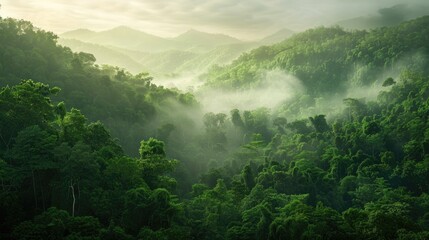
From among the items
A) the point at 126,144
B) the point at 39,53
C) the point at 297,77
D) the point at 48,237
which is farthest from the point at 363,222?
the point at 297,77

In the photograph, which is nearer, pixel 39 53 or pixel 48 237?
pixel 48 237

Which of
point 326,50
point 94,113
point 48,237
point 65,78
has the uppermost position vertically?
point 326,50

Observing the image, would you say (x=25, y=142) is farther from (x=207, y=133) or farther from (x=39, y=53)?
(x=207, y=133)

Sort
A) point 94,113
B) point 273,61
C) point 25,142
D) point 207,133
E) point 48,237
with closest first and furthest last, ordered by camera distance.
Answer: point 48,237, point 25,142, point 94,113, point 207,133, point 273,61

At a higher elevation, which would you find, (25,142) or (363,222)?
(25,142)

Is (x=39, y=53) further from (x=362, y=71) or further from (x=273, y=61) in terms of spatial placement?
(x=273, y=61)

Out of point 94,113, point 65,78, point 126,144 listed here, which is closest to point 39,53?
point 65,78

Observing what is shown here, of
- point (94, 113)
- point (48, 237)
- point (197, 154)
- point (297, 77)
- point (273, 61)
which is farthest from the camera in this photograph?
point (273, 61)
